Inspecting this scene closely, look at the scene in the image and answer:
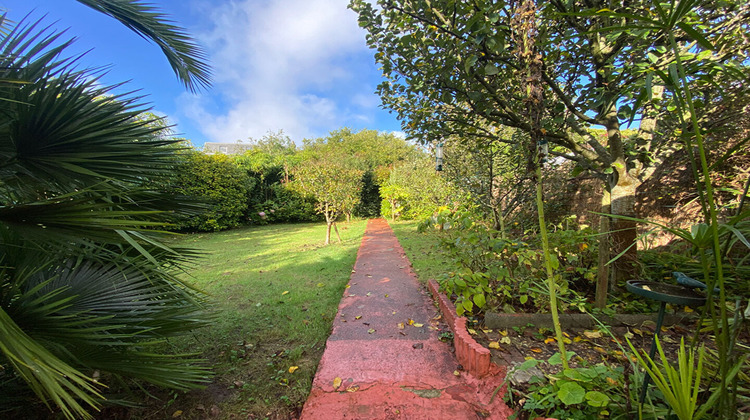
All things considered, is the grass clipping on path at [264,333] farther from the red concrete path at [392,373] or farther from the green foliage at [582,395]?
the green foliage at [582,395]

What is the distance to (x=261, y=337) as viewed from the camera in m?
2.68

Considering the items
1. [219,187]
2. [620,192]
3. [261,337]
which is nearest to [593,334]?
[620,192]

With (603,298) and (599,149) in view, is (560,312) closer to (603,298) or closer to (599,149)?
(603,298)

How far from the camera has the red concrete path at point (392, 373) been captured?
1.68m

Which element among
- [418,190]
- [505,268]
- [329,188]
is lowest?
[505,268]

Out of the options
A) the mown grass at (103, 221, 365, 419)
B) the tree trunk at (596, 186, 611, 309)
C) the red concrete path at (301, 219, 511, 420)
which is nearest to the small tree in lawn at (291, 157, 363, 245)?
the mown grass at (103, 221, 365, 419)

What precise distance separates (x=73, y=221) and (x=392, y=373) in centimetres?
192

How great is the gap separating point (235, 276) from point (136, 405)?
327 centimetres

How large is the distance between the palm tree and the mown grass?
1.38 ft

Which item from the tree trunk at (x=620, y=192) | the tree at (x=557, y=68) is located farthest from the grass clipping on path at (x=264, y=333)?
the tree trunk at (x=620, y=192)

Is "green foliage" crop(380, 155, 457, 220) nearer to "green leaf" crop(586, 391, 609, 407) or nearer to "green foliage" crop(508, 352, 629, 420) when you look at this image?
"green foliage" crop(508, 352, 629, 420)

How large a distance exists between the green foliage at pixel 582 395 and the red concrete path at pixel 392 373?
272mm

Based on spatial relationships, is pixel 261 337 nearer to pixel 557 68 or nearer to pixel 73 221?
pixel 73 221

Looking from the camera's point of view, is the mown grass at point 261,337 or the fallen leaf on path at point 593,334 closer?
the mown grass at point 261,337
